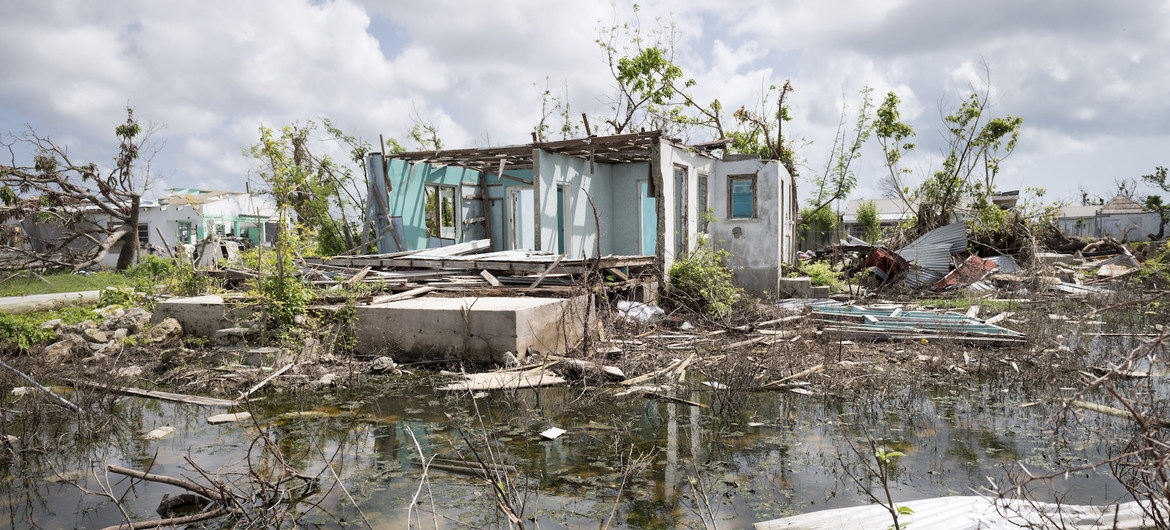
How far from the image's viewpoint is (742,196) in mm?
15297

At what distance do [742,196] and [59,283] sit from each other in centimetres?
1705

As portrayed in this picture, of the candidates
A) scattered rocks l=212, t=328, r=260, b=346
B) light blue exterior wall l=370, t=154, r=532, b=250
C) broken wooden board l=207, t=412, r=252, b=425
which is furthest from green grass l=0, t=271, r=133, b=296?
broken wooden board l=207, t=412, r=252, b=425

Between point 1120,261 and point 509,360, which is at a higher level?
point 1120,261

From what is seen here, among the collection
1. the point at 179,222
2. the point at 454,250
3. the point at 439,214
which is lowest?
the point at 454,250

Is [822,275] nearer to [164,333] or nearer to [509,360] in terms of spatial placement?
[509,360]

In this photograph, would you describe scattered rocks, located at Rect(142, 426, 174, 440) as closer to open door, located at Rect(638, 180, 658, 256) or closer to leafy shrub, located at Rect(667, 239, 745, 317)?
leafy shrub, located at Rect(667, 239, 745, 317)

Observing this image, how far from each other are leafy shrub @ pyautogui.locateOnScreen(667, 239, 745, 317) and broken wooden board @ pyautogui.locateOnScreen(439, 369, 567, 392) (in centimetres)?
463

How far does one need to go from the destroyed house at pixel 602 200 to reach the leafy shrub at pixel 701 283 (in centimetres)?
45

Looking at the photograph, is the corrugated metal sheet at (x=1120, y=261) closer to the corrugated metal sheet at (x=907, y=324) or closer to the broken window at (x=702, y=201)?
the corrugated metal sheet at (x=907, y=324)

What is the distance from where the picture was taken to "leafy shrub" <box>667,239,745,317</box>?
1233cm

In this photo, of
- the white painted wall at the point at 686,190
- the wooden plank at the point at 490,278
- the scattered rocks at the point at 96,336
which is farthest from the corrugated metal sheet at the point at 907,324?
the scattered rocks at the point at 96,336

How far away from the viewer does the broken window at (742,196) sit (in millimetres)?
15086

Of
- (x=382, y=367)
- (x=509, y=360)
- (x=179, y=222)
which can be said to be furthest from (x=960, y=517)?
(x=179, y=222)

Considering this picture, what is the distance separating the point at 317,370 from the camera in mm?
8195
